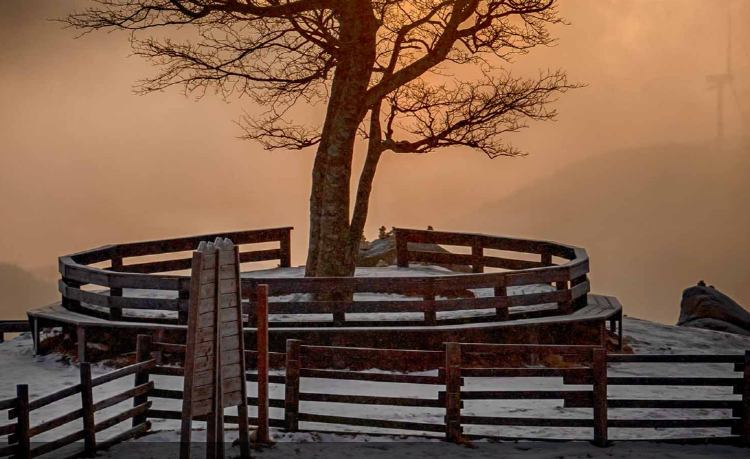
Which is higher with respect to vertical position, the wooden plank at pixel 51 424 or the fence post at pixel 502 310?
the fence post at pixel 502 310

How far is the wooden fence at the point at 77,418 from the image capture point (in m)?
10.2

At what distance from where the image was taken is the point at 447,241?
886 inches

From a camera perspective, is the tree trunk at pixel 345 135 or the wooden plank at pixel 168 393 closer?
the wooden plank at pixel 168 393

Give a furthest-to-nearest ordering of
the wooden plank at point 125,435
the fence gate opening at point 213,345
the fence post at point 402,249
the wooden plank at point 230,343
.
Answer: the fence post at point 402,249, the wooden plank at point 125,435, the wooden plank at point 230,343, the fence gate opening at point 213,345

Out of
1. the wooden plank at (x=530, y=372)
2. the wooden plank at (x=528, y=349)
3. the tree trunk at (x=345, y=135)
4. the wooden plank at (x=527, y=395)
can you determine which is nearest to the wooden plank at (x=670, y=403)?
the wooden plank at (x=527, y=395)

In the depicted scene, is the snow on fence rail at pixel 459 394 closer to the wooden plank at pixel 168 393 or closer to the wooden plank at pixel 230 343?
the wooden plank at pixel 168 393

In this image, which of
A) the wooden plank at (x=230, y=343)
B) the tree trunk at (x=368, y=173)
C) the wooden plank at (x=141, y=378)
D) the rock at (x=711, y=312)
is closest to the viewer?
the wooden plank at (x=230, y=343)

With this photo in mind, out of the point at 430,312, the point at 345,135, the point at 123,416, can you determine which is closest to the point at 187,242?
the point at 345,135

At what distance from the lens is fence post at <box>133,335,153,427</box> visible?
40.6 ft

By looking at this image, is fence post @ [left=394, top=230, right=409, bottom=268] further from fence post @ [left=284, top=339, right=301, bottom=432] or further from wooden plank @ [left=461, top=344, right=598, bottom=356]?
fence post @ [left=284, top=339, right=301, bottom=432]

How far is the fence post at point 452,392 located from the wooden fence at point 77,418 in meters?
4.11

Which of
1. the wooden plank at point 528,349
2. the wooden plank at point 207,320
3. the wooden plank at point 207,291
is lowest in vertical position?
the wooden plank at point 528,349

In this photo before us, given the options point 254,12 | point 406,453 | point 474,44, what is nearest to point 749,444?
point 406,453

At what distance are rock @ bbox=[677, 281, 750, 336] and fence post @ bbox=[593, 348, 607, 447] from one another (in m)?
12.2
